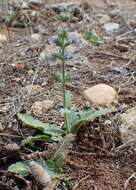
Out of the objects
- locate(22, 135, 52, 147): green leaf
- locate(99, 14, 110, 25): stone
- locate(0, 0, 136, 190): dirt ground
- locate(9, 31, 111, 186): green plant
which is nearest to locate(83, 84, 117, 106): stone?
locate(0, 0, 136, 190): dirt ground

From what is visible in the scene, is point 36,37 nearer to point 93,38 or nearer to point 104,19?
point 93,38

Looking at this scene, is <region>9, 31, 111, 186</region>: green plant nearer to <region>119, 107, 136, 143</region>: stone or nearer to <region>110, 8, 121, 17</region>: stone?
<region>119, 107, 136, 143</region>: stone

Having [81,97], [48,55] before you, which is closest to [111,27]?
[48,55]

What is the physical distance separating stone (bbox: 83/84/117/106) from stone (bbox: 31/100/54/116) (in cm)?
18

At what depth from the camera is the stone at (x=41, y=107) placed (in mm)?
2049

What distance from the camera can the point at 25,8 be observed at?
131 inches

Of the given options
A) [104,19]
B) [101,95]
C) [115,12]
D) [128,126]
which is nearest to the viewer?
[128,126]

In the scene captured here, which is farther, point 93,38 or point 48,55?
point 93,38

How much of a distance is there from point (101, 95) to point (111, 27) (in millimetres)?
1058

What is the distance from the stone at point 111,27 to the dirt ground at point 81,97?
0.14 feet

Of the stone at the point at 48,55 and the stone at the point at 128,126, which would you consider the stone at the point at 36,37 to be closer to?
the stone at the point at 48,55

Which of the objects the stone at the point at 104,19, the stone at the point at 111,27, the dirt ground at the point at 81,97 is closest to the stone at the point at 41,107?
the dirt ground at the point at 81,97

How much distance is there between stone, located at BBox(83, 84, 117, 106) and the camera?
7.14 ft

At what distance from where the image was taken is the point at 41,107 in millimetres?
2082
